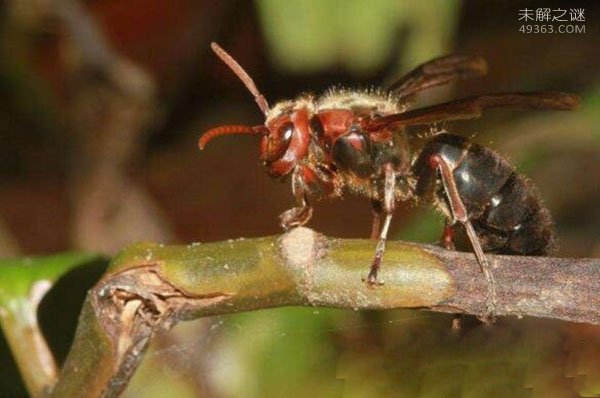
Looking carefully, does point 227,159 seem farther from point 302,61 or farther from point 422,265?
point 422,265

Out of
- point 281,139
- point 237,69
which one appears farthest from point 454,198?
point 237,69

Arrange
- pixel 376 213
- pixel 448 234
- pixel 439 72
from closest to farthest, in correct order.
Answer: pixel 448 234, pixel 376 213, pixel 439 72

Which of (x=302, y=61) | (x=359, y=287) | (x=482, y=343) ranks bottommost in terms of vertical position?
(x=482, y=343)

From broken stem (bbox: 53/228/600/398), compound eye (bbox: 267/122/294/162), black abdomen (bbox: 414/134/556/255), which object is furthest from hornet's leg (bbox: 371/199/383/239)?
broken stem (bbox: 53/228/600/398)

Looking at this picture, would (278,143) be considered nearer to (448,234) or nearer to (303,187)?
(303,187)

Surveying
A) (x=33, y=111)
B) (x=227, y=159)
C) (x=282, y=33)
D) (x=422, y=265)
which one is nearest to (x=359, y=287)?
(x=422, y=265)
